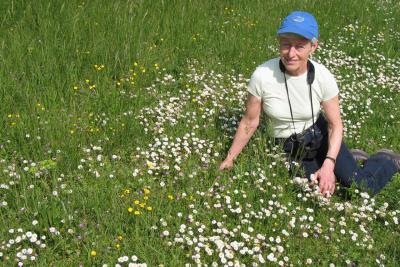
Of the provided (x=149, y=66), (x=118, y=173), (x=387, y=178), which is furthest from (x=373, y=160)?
(x=149, y=66)

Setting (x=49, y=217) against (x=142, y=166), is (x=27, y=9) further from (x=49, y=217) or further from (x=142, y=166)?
(x=49, y=217)

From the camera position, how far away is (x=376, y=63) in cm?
834

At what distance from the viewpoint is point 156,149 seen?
5.06 metres

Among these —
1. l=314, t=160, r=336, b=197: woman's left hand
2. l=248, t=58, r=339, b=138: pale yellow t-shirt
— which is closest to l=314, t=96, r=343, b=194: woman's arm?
l=314, t=160, r=336, b=197: woman's left hand

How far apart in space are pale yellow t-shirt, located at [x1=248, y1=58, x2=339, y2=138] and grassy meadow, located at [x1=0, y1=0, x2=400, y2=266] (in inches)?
19.4

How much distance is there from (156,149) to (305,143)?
1610mm

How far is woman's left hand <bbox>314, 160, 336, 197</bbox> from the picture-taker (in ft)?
15.0

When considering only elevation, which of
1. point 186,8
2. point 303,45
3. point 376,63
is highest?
point 303,45

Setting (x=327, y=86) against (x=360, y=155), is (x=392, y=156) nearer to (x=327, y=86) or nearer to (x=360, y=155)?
(x=360, y=155)

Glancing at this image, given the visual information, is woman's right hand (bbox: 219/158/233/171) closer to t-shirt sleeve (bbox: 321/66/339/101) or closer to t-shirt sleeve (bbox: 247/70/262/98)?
t-shirt sleeve (bbox: 247/70/262/98)

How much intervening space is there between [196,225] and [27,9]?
484cm

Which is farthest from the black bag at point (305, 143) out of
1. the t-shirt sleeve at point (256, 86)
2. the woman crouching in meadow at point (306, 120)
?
the t-shirt sleeve at point (256, 86)

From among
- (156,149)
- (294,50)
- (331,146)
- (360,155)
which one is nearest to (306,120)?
(331,146)

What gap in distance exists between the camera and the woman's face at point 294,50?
169 inches
